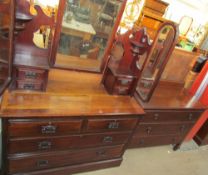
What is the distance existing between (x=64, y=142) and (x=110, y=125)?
394 millimetres

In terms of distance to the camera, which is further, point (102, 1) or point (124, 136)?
point (124, 136)

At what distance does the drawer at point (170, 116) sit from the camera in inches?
70.8

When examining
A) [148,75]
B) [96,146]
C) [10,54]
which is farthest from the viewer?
[148,75]

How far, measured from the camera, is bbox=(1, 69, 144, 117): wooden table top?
116 cm

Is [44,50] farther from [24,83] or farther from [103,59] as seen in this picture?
[103,59]

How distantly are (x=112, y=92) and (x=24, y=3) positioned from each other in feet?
3.14

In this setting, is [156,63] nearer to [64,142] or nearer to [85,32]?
[85,32]

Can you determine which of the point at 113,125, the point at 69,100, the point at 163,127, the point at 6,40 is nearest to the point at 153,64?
the point at 163,127

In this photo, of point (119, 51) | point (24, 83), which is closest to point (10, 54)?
point (24, 83)

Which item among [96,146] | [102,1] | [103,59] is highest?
[102,1]

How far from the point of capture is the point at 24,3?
118 centimetres

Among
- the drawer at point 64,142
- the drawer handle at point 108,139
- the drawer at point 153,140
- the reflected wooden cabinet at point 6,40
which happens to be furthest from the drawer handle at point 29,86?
the drawer at point 153,140

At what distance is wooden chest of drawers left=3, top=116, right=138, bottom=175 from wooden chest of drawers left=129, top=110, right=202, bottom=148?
0.26 meters

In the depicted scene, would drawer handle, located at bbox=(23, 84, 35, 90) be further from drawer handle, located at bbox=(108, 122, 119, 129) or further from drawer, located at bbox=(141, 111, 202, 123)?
drawer, located at bbox=(141, 111, 202, 123)
